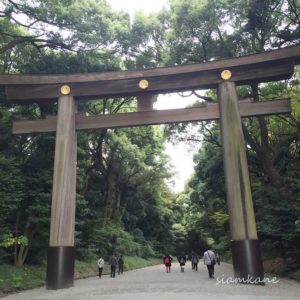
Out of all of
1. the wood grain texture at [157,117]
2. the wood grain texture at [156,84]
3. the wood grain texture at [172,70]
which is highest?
the wood grain texture at [172,70]

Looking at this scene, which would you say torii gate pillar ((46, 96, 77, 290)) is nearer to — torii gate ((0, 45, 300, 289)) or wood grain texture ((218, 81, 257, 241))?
torii gate ((0, 45, 300, 289))

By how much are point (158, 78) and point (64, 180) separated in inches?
194

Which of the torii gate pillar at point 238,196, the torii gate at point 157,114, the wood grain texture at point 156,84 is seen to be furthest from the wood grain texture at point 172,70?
the torii gate pillar at point 238,196

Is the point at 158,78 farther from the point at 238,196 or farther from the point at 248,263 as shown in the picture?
the point at 248,263

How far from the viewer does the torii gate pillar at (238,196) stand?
409 inches

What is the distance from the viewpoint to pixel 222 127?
11898 millimetres

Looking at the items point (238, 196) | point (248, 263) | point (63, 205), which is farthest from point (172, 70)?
point (248, 263)

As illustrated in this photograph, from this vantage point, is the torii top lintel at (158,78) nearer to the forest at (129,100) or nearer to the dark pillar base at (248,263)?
the forest at (129,100)

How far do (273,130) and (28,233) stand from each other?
50.4 ft

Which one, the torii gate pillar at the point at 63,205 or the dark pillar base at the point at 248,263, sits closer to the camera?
the dark pillar base at the point at 248,263

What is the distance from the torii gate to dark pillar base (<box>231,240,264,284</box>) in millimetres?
28

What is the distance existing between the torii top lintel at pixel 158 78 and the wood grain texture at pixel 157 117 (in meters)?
0.87

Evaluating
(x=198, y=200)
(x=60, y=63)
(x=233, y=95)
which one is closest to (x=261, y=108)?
(x=233, y=95)

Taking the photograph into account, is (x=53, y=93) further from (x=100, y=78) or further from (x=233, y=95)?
(x=233, y=95)
